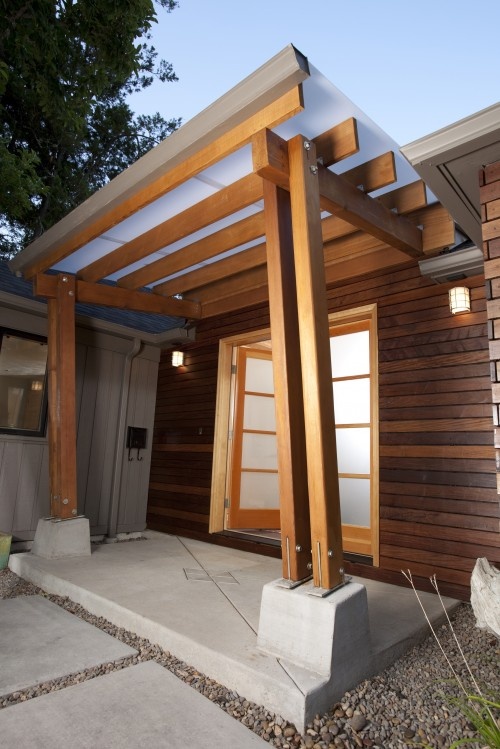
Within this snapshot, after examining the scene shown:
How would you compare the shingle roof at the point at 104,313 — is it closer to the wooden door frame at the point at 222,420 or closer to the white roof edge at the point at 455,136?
the wooden door frame at the point at 222,420

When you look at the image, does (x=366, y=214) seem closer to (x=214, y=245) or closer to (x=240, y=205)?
(x=240, y=205)

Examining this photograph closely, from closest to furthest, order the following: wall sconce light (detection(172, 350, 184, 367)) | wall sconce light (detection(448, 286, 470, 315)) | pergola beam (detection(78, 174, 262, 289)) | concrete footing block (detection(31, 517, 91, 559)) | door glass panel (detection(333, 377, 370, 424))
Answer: pergola beam (detection(78, 174, 262, 289)) < wall sconce light (detection(448, 286, 470, 315)) < concrete footing block (detection(31, 517, 91, 559)) < door glass panel (detection(333, 377, 370, 424)) < wall sconce light (detection(172, 350, 184, 367))

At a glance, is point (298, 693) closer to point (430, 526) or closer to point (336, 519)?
point (336, 519)

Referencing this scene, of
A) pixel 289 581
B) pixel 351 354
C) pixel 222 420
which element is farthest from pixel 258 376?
pixel 289 581

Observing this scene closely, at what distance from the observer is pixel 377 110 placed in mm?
41938

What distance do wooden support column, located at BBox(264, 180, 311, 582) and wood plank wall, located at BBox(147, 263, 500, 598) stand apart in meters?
1.38

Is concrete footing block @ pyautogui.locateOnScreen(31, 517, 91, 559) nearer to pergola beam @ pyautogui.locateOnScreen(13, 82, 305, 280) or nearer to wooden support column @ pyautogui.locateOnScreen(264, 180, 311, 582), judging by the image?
pergola beam @ pyautogui.locateOnScreen(13, 82, 305, 280)

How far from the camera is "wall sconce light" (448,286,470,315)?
310 cm

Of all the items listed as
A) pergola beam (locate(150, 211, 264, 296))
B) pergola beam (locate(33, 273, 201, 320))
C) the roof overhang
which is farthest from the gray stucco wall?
the roof overhang

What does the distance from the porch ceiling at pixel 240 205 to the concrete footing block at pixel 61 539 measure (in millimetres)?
1932

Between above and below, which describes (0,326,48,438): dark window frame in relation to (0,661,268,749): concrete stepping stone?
above

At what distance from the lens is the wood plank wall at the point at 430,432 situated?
9.72 ft

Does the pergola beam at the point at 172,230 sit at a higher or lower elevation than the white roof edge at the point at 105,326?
higher

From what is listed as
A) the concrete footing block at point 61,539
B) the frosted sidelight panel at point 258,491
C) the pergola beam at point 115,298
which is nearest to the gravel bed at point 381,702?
the concrete footing block at point 61,539
